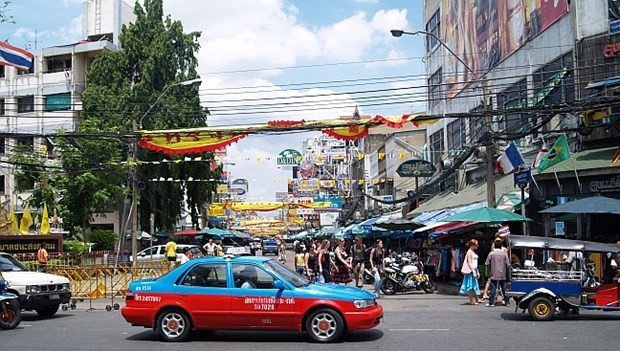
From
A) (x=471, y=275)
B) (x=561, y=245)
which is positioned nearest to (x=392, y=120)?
(x=471, y=275)

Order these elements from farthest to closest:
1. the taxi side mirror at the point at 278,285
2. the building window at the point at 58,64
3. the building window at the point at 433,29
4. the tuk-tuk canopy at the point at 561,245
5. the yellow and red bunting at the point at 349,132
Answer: the building window at the point at 58,64
the building window at the point at 433,29
the yellow and red bunting at the point at 349,132
the tuk-tuk canopy at the point at 561,245
the taxi side mirror at the point at 278,285

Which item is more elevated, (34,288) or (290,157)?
(290,157)

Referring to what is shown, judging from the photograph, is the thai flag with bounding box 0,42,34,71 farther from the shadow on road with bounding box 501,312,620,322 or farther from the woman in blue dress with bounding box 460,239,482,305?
the shadow on road with bounding box 501,312,620,322

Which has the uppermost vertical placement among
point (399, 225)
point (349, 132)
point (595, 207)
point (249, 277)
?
point (349, 132)

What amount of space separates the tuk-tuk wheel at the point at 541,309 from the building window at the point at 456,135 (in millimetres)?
22331

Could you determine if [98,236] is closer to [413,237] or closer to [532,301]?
[413,237]

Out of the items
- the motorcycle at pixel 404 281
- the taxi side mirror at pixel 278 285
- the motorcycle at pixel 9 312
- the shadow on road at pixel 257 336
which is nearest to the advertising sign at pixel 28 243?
the motorcycle at pixel 9 312

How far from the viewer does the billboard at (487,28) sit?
26.0m

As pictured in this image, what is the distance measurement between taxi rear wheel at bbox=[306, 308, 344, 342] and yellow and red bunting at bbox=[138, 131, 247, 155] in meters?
10.9

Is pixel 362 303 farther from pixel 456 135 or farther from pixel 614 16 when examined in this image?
pixel 456 135

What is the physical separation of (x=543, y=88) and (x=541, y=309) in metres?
12.6

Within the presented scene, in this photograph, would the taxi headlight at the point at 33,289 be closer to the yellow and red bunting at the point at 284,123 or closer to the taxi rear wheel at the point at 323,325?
the taxi rear wheel at the point at 323,325

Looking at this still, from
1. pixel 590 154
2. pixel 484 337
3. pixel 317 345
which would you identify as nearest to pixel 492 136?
pixel 590 154

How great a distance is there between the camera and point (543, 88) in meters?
24.6
